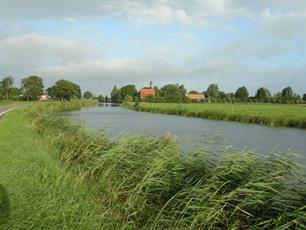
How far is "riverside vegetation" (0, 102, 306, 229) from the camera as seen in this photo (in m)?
5.19

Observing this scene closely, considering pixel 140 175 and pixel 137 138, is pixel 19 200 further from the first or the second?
pixel 137 138

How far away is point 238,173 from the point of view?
6.20 metres

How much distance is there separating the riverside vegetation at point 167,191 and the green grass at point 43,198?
0.6 inches

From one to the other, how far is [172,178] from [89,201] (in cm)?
152

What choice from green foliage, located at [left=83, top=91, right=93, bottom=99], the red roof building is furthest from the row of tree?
green foliage, located at [left=83, top=91, right=93, bottom=99]

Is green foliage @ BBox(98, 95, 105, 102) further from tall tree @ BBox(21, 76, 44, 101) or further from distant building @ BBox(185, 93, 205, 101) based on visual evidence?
tall tree @ BBox(21, 76, 44, 101)

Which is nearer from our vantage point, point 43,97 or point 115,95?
point 43,97

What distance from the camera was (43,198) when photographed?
582 centimetres

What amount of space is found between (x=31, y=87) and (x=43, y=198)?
111188 mm

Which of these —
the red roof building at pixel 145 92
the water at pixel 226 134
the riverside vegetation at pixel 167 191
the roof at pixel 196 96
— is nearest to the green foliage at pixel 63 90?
the red roof building at pixel 145 92

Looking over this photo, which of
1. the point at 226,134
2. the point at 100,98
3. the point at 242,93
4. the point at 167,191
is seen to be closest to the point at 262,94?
the point at 242,93

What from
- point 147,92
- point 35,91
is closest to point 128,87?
point 147,92

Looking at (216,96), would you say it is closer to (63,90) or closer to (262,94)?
(262,94)

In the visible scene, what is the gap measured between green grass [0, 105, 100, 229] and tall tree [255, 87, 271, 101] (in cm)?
9187
